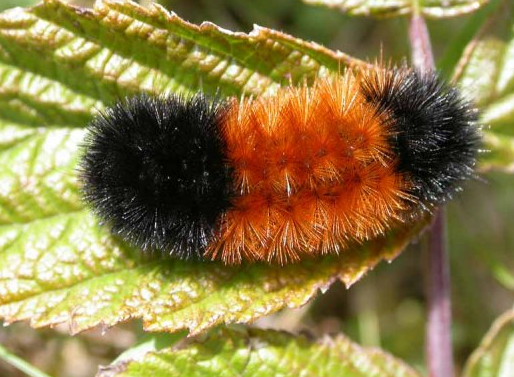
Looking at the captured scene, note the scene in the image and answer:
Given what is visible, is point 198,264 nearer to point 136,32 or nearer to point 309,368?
point 309,368

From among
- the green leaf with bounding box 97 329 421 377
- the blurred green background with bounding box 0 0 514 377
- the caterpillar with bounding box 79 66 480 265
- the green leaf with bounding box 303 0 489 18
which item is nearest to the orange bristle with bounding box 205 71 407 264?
the caterpillar with bounding box 79 66 480 265

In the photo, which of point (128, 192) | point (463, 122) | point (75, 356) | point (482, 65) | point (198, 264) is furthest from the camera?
point (75, 356)

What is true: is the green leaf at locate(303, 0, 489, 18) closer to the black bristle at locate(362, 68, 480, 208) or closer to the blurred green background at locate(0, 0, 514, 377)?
the black bristle at locate(362, 68, 480, 208)

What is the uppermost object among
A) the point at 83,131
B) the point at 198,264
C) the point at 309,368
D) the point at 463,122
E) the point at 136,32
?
the point at 136,32

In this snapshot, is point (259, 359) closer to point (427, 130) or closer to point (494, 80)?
point (427, 130)

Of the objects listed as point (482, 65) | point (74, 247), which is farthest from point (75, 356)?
point (482, 65)

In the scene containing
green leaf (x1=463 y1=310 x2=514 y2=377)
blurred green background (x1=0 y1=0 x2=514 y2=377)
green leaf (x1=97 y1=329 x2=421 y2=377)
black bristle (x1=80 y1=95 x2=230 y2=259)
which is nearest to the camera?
black bristle (x1=80 y1=95 x2=230 y2=259)

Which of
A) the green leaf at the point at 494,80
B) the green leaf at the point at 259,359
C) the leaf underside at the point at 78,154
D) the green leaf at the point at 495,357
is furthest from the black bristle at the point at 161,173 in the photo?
the green leaf at the point at 495,357

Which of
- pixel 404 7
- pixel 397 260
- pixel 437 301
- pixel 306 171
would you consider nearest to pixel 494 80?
pixel 404 7
